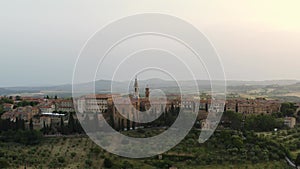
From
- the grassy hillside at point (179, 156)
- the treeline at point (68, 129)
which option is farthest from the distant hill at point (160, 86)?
the grassy hillside at point (179, 156)

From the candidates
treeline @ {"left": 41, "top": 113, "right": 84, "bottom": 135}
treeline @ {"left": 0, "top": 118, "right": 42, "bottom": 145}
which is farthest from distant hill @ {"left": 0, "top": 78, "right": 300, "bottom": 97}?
treeline @ {"left": 0, "top": 118, "right": 42, "bottom": 145}

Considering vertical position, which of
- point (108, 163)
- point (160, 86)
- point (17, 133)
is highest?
point (160, 86)

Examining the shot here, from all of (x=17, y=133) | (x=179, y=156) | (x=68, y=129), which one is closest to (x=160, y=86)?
(x=68, y=129)

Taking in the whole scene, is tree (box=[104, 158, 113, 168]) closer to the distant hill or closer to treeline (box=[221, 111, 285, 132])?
the distant hill

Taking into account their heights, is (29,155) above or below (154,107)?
below

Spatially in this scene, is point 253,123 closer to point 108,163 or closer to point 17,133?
point 108,163

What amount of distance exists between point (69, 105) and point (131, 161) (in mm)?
9554

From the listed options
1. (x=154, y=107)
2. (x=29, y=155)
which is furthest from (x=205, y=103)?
(x=29, y=155)

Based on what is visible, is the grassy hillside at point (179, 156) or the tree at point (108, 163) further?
the grassy hillside at point (179, 156)

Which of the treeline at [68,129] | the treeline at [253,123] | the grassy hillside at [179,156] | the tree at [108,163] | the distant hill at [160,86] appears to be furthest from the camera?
the treeline at [253,123]

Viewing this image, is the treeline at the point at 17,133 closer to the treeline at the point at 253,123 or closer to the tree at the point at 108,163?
the tree at the point at 108,163

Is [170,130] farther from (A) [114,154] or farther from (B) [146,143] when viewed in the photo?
(A) [114,154]

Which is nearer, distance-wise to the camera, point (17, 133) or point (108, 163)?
point (108, 163)

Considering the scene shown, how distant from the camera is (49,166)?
1035cm
